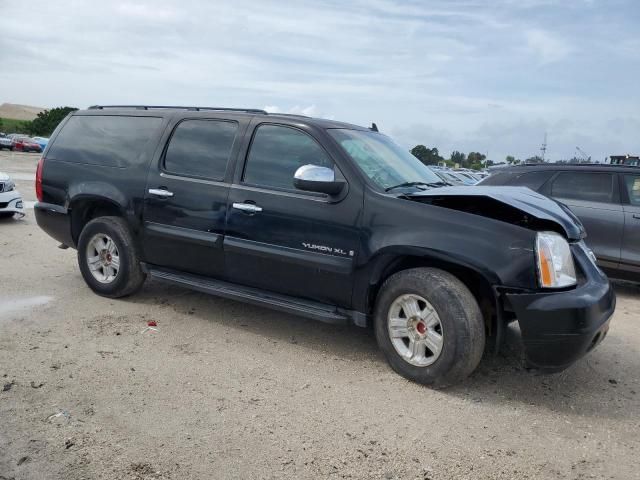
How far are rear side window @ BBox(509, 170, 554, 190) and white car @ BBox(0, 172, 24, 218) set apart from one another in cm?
834

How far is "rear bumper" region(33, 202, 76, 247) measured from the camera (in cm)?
562

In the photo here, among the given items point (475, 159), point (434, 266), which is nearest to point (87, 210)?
point (434, 266)

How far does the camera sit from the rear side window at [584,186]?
694 centimetres

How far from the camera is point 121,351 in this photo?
4207mm

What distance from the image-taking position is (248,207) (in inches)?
175

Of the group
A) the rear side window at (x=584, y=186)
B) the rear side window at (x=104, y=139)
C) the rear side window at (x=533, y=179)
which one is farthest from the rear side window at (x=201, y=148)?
the rear side window at (x=584, y=186)

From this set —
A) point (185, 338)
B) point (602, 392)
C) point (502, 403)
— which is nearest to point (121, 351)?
point (185, 338)

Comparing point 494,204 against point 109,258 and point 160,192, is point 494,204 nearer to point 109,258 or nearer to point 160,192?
point 160,192

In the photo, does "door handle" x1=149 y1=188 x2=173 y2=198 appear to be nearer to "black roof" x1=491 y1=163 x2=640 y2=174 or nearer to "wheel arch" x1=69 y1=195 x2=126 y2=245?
"wheel arch" x1=69 y1=195 x2=126 y2=245

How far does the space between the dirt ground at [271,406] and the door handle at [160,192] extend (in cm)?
111

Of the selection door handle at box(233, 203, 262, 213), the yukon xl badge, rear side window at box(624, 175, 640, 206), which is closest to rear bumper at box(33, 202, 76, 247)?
door handle at box(233, 203, 262, 213)

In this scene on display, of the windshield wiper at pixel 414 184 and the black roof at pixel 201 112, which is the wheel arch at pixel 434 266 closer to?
the windshield wiper at pixel 414 184

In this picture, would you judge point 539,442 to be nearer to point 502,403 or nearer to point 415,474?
point 502,403

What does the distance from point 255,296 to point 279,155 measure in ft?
3.79
